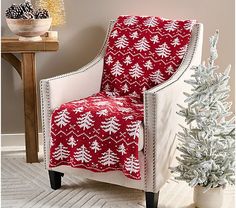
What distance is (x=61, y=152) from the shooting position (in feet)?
7.97

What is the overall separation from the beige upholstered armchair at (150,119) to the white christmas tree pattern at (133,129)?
0.03m

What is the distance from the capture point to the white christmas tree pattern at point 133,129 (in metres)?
2.21

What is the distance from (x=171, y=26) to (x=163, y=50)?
0.52 feet

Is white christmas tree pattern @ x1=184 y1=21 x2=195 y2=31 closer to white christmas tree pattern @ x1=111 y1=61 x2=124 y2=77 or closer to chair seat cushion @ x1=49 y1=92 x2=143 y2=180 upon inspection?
white christmas tree pattern @ x1=111 y1=61 x2=124 y2=77

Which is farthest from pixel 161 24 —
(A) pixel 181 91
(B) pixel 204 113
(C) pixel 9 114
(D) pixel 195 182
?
(C) pixel 9 114

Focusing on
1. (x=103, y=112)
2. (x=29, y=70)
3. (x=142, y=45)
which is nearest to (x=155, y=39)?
(x=142, y=45)

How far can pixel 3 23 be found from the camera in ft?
10.1

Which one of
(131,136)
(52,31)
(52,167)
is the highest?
(52,31)

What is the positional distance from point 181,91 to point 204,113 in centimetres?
25

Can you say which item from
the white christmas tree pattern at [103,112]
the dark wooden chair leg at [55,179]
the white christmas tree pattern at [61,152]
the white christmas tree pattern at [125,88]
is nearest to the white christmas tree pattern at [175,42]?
the white christmas tree pattern at [125,88]

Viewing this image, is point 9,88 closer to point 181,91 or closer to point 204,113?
point 181,91

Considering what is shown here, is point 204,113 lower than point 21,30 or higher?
lower

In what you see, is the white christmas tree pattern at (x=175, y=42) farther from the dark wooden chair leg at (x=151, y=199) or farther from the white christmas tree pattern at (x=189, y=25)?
the dark wooden chair leg at (x=151, y=199)

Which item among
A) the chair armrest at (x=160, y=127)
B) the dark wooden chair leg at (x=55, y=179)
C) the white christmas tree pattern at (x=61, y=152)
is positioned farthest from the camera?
the dark wooden chair leg at (x=55, y=179)
